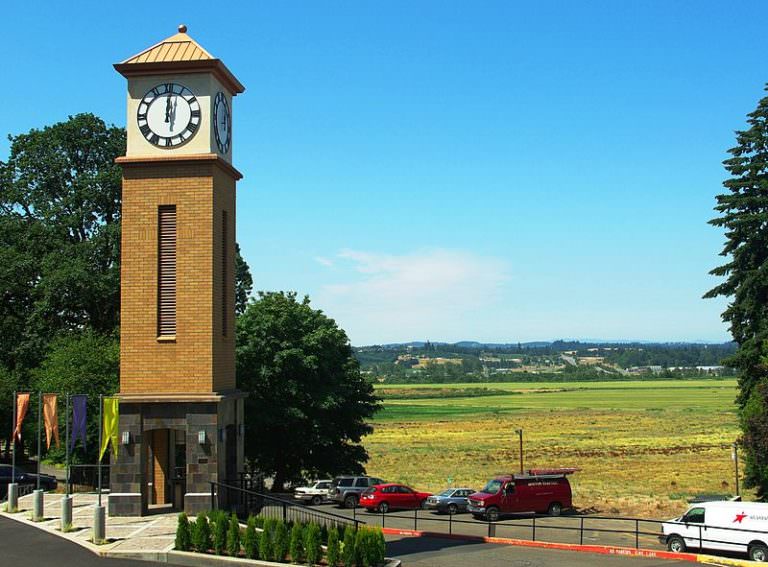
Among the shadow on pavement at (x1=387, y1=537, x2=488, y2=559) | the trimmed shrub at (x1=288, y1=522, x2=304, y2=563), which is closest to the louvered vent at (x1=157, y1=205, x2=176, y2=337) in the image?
the trimmed shrub at (x1=288, y1=522, x2=304, y2=563)

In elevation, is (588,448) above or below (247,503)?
below

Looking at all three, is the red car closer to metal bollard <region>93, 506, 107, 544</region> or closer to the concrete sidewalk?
the concrete sidewalk

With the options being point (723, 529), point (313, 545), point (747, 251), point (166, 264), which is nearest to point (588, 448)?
point (747, 251)

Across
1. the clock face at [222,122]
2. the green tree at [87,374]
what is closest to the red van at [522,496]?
Answer: the green tree at [87,374]

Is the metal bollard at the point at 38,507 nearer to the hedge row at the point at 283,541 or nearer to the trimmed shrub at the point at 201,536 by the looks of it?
the hedge row at the point at 283,541

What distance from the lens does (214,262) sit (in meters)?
25.6

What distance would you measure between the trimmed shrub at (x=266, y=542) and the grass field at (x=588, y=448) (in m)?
27.6

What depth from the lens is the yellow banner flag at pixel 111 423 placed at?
2406cm

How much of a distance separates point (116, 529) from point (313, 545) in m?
6.43

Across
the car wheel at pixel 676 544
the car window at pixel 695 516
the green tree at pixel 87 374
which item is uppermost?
the green tree at pixel 87 374

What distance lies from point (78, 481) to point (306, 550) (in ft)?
60.3

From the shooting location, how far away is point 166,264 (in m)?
25.6

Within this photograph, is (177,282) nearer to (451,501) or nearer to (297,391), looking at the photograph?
(297,391)

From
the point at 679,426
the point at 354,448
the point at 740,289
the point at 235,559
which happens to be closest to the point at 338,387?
the point at 354,448
